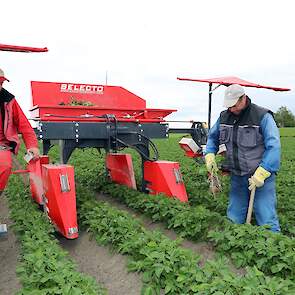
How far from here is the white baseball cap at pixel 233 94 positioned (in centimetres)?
433

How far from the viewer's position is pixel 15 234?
4.84 metres

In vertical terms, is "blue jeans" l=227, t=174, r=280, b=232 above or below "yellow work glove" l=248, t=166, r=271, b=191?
below

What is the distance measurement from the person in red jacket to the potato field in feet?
2.56

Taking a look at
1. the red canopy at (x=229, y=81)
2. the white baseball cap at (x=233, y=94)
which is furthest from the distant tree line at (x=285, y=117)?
the white baseball cap at (x=233, y=94)

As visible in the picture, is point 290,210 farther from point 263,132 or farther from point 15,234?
point 15,234

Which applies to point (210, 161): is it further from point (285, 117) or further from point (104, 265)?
point (285, 117)

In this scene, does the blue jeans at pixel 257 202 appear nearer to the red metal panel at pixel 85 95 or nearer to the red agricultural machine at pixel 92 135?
the red agricultural machine at pixel 92 135

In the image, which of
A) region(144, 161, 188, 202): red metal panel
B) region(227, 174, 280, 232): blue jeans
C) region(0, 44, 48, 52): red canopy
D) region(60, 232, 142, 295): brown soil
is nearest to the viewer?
region(60, 232, 142, 295): brown soil

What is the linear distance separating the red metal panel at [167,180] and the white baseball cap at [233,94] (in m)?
1.59

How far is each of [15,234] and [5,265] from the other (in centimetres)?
72

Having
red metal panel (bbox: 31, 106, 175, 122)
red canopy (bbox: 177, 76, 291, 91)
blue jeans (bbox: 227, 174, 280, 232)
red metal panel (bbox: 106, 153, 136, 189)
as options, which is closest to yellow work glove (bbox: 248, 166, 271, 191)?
blue jeans (bbox: 227, 174, 280, 232)

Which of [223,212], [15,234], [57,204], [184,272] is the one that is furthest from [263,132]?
[15,234]

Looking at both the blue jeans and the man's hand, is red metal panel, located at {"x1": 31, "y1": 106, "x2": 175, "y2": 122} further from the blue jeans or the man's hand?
the blue jeans

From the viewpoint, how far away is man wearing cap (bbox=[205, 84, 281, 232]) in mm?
4215
